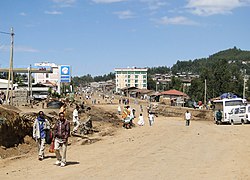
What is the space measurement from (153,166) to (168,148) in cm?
470

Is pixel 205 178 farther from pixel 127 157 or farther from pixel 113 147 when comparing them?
pixel 113 147

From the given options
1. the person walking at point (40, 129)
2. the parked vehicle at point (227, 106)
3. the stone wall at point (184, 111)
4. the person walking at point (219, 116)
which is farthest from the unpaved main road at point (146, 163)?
the stone wall at point (184, 111)

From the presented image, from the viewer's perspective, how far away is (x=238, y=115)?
35.7m

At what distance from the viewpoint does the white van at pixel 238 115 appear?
1359 inches

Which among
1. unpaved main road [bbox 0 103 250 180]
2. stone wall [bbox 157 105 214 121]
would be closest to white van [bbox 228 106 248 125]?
unpaved main road [bbox 0 103 250 180]

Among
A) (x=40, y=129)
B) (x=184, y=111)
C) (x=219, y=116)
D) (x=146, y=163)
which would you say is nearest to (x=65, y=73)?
(x=184, y=111)

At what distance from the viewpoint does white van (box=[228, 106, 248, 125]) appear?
34.5 metres

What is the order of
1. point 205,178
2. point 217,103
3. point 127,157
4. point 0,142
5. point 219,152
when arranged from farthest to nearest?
1. point 217,103
2. point 0,142
3. point 219,152
4. point 127,157
5. point 205,178

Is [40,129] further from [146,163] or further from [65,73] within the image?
[65,73]

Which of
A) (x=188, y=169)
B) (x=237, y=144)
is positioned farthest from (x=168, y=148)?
(x=188, y=169)

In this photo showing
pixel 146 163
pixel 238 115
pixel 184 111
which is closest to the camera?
pixel 146 163

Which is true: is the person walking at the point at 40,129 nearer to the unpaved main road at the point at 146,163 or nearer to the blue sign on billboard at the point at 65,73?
the unpaved main road at the point at 146,163

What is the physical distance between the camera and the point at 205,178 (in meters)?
11.0

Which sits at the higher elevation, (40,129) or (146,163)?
(40,129)
